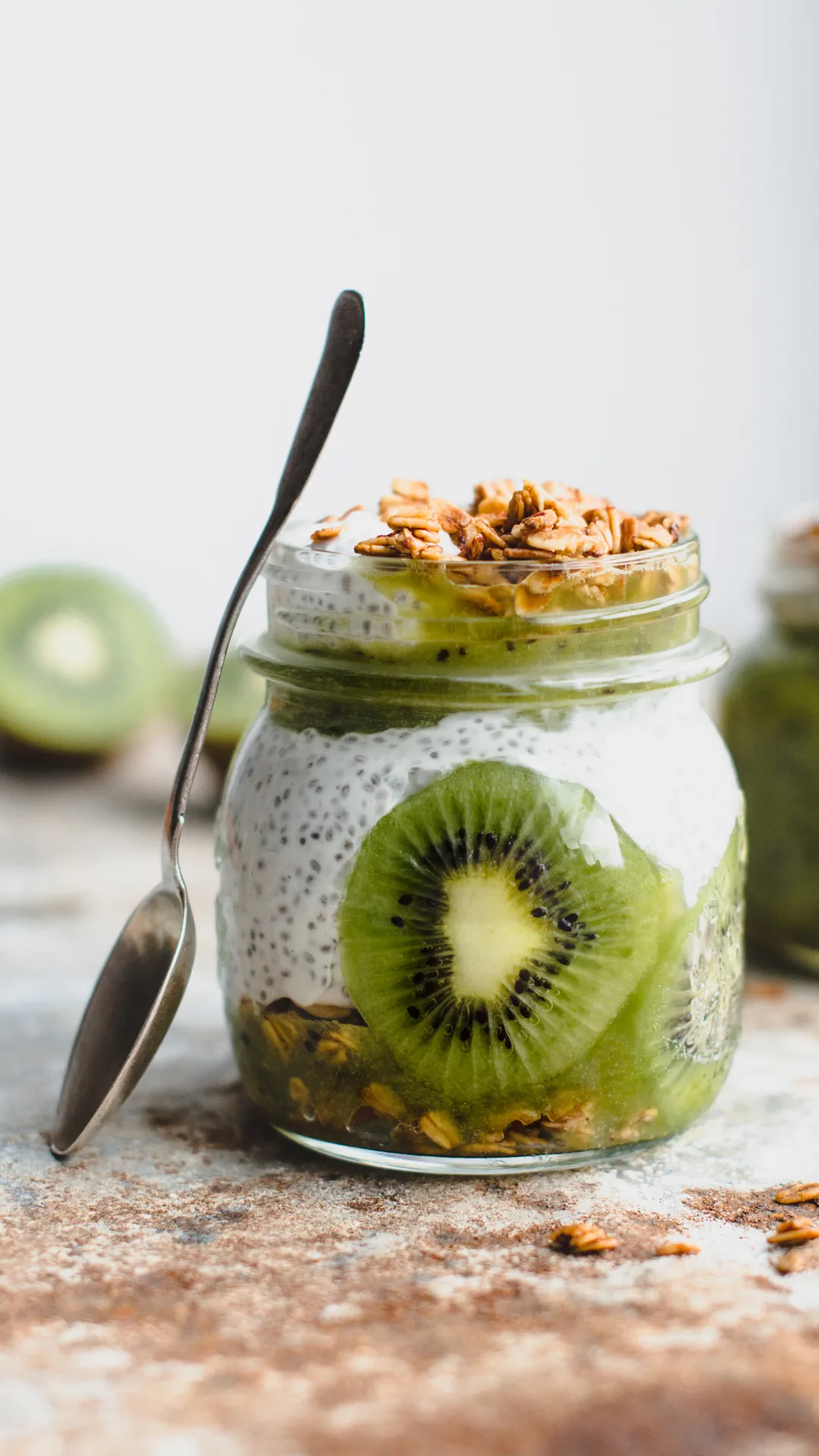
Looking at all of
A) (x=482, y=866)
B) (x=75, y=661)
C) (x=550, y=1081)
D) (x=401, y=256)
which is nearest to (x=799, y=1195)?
(x=550, y=1081)

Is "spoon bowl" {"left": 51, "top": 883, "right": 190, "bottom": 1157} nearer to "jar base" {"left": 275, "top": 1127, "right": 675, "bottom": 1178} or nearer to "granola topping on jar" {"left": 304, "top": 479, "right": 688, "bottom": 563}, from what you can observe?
"jar base" {"left": 275, "top": 1127, "right": 675, "bottom": 1178}

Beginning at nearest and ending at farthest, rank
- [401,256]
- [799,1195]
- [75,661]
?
1. [799,1195]
2. [75,661]
3. [401,256]

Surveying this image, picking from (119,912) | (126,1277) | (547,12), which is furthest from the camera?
(547,12)

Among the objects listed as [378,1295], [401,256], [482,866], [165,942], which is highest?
[401,256]

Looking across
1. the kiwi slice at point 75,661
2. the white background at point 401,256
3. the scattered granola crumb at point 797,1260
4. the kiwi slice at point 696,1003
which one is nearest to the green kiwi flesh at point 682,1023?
the kiwi slice at point 696,1003

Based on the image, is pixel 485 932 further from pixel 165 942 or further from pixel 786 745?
pixel 786 745

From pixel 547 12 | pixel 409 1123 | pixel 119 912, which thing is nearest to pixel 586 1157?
pixel 409 1123

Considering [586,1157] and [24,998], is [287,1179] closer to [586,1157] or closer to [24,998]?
[586,1157]
